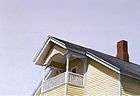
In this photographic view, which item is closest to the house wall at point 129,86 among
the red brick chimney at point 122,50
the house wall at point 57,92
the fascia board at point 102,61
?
the fascia board at point 102,61

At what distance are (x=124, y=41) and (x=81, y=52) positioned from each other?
7.79m

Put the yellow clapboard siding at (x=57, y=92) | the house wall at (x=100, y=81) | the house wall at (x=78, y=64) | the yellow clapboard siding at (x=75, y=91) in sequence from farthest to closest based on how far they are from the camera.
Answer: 1. the house wall at (x=78, y=64)
2. the yellow clapboard siding at (x=57, y=92)
3. the yellow clapboard siding at (x=75, y=91)
4. the house wall at (x=100, y=81)

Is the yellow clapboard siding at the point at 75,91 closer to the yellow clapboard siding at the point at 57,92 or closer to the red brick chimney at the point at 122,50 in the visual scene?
the yellow clapboard siding at the point at 57,92

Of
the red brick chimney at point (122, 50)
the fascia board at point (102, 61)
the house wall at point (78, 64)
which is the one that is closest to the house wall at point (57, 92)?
the house wall at point (78, 64)

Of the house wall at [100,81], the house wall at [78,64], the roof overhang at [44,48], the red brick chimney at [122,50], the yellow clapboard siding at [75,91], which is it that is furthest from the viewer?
the red brick chimney at [122,50]

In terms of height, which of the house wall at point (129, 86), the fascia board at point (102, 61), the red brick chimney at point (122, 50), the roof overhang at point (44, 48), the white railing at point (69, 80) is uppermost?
the red brick chimney at point (122, 50)

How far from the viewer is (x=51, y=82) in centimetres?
2716

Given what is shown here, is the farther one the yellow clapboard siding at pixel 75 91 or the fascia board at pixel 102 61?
the yellow clapboard siding at pixel 75 91

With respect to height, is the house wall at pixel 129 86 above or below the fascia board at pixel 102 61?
below

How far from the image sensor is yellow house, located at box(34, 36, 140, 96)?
2397 cm

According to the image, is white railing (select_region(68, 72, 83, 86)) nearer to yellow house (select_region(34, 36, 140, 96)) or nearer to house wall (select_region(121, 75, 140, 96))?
yellow house (select_region(34, 36, 140, 96))

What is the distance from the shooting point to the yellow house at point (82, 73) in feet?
78.6

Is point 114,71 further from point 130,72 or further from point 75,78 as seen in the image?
point 75,78

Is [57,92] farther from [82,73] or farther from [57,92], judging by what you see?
[82,73]
